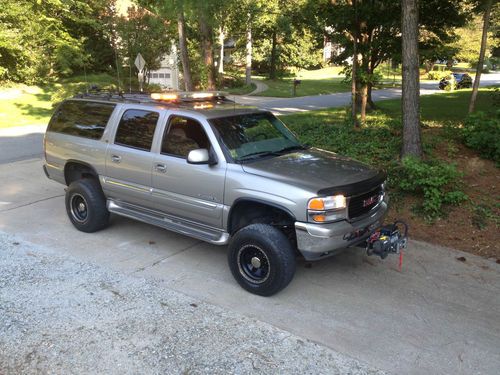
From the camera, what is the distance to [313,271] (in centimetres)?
509

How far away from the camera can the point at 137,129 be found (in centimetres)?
555

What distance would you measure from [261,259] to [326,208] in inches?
31.9

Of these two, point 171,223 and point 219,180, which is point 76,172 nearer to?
point 171,223

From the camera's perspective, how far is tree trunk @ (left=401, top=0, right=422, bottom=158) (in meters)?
7.26

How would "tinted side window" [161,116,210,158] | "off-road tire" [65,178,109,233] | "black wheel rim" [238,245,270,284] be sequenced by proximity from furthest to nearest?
"off-road tire" [65,178,109,233] < "tinted side window" [161,116,210,158] < "black wheel rim" [238,245,270,284]

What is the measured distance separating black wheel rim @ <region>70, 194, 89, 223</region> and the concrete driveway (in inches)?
8.3

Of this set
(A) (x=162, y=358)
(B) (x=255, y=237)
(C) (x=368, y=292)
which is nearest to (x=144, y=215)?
(B) (x=255, y=237)

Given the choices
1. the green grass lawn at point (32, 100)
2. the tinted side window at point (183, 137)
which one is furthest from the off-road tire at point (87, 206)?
the green grass lawn at point (32, 100)

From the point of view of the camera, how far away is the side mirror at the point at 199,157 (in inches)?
184

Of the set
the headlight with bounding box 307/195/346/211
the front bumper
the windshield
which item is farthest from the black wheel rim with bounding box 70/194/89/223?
the headlight with bounding box 307/195/346/211

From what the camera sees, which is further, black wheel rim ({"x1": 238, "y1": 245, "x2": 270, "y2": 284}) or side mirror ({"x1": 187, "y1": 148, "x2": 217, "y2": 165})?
side mirror ({"x1": 187, "y1": 148, "x2": 217, "y2": 165})

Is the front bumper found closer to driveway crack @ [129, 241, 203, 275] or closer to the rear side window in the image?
driveway crack @ [129, 241, 203, 275]

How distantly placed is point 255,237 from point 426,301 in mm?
1734

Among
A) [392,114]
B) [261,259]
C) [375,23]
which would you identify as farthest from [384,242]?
[392,114]
